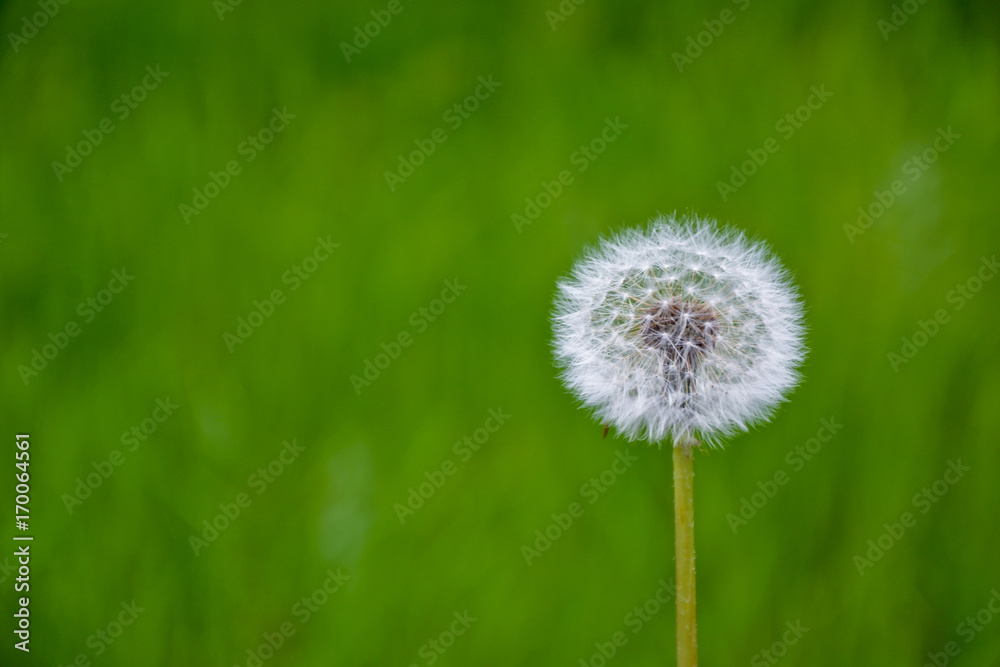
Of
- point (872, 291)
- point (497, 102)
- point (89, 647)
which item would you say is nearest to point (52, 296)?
point (89, 647)

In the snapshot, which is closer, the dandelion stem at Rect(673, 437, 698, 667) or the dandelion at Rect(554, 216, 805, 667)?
the dandelion stem at Rect(673, 437, 698, 667)

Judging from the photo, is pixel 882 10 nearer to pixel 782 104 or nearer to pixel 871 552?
pixel 782 104

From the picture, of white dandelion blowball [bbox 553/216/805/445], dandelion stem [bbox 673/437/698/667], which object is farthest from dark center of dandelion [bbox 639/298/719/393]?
dandelion stem [bbox 673/437/698/667]

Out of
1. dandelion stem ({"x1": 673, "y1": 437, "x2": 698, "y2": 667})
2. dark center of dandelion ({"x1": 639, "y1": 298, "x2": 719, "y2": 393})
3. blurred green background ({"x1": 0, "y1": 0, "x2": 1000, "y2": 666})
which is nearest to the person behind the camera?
dandelion stem ({"x1": 673, "y1": 437, "x2": 698, "y2": 667})

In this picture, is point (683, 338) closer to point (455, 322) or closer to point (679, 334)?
point (679, 334)

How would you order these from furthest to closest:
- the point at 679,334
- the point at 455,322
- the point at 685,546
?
the point at 455,322, the point at 679,334, the point at 685,546

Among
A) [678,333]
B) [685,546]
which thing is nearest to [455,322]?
[678,333]

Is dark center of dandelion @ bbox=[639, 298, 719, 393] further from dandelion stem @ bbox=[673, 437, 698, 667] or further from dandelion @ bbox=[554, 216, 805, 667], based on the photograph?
dandelion stem @ bbox=[673, 437, 698, 667]
